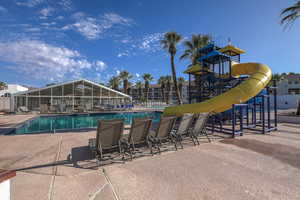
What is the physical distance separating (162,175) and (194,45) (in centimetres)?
1654

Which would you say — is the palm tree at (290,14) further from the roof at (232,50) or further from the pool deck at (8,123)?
the pool deck at (8,123)

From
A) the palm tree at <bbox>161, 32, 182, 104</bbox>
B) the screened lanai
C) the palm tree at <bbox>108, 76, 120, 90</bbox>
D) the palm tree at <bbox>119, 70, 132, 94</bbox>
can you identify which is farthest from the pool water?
the palm tree at <bbox>108, 76, 120, 90</bbox>

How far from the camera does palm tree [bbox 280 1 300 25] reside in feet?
35.4

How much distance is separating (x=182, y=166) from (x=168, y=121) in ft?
4.37

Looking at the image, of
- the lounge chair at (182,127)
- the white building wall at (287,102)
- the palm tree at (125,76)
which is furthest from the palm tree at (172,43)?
the white building wall at (287,102)

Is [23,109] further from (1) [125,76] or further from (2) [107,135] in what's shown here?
(1) [125,76]

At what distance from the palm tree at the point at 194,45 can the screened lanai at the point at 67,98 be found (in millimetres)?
12202

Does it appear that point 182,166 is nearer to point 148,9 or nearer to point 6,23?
point 148,9

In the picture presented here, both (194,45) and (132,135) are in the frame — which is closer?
(132,135)

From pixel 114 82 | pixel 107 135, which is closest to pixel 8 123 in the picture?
pixel 107 135

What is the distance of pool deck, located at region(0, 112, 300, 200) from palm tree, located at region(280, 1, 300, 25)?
12678mm

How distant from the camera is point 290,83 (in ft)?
126

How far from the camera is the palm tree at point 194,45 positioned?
1591 centimetres

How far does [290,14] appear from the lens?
11055mm
